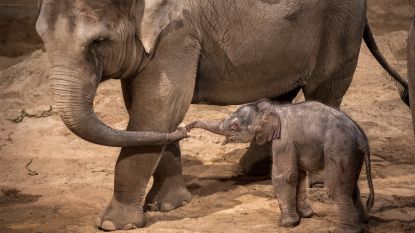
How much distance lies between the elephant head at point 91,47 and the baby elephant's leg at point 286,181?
2.19 ft

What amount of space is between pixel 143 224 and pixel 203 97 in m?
0.93

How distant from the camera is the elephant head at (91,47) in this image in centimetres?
399

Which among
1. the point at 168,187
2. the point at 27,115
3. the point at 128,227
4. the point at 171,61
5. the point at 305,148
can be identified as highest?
the point at 171,61

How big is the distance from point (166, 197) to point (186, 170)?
976mm

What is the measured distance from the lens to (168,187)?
4.97 meters

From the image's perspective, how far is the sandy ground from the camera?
457cm

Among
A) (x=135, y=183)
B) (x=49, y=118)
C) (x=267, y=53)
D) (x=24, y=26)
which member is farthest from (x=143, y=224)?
(x=24, y=26)

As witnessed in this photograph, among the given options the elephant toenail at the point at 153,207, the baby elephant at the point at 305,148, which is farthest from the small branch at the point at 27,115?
the baby elephant at the point at 305,148

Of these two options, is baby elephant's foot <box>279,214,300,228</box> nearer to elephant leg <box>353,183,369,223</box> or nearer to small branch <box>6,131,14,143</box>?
elephant leg <box>353,183,369,223</box>

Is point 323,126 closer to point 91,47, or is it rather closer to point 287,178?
point 287,178

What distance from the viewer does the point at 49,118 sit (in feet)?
23.3

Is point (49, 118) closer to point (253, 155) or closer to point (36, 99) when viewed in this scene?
point (36, 99)

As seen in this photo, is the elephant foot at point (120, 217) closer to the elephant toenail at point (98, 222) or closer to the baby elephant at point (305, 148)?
the elephant toenail at point (98, 222)

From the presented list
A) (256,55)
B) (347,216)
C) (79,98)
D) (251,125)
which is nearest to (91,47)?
(79,98)
